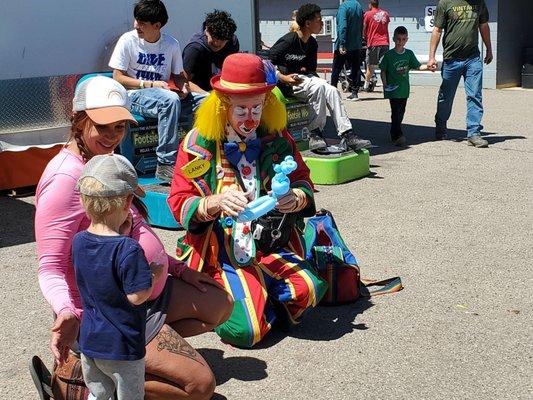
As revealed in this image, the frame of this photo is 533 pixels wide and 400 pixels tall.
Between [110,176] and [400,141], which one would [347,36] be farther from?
[110,176]

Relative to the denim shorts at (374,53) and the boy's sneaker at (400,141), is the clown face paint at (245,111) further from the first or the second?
the denim shorts at (374,53)

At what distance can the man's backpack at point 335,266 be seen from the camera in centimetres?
445

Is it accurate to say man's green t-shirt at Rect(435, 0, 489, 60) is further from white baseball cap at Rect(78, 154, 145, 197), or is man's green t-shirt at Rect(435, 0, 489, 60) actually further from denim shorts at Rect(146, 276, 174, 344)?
white baseball cap at Rect(78, 154, 145, 197)

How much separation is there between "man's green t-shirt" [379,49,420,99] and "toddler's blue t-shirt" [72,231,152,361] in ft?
24.4

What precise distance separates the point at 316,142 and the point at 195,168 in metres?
4.30

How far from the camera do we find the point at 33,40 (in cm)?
743

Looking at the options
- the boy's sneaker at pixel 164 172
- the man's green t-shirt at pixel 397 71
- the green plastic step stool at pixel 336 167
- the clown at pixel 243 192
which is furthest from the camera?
the man's green t-shirt at pixel 397 71

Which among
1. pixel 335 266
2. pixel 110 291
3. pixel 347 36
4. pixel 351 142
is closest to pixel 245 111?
pixel 335 266

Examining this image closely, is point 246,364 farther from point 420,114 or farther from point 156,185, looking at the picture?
point 420,114

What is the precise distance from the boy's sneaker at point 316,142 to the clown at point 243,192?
390 centimetres

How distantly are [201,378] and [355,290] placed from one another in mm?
1556

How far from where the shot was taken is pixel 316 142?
325 inches

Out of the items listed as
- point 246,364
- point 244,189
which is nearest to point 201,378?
point 246,364

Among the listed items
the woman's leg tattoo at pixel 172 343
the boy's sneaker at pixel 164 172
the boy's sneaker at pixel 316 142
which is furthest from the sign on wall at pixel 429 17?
the woman's leg tattoo at pixel 172 343
